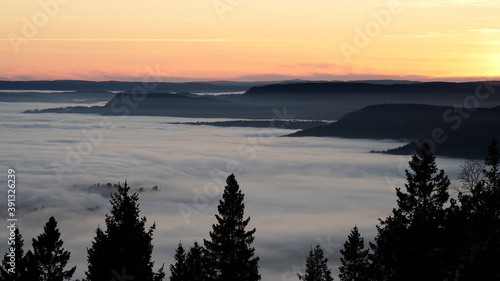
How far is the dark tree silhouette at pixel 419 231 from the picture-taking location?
3256cm

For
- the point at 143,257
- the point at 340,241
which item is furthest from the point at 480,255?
the point at 340,241

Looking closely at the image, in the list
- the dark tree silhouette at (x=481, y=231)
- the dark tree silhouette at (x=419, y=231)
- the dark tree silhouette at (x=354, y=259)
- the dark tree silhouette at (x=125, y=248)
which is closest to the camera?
the dark tree silhouette at (x=125, y=248)

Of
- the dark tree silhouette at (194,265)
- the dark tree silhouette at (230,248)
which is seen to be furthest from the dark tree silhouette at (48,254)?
the dark tree silhouette at (194,265)

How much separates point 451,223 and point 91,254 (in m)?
17.5

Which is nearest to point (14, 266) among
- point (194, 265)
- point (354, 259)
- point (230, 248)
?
point (230, 248)

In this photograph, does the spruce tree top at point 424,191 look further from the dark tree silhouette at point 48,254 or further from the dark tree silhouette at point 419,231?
the dark tree silhouette at point 48,254

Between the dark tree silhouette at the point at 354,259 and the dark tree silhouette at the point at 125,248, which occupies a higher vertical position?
the dark tree silhouette at the point at 354,259

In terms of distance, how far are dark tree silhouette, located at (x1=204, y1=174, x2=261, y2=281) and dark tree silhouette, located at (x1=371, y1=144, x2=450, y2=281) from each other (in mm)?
6985

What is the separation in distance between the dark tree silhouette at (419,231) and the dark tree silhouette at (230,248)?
22.9ft

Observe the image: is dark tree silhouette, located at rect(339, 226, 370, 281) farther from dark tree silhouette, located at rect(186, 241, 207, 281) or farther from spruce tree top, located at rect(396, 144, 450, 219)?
spruce tree top, located at rect(396, 144, 450, 219)

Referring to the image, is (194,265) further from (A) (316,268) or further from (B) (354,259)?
(A) (316,268)

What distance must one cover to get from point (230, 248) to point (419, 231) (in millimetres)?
10013

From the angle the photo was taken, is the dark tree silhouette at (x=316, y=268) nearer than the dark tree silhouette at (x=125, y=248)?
No

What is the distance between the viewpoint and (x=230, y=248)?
37719 mm
